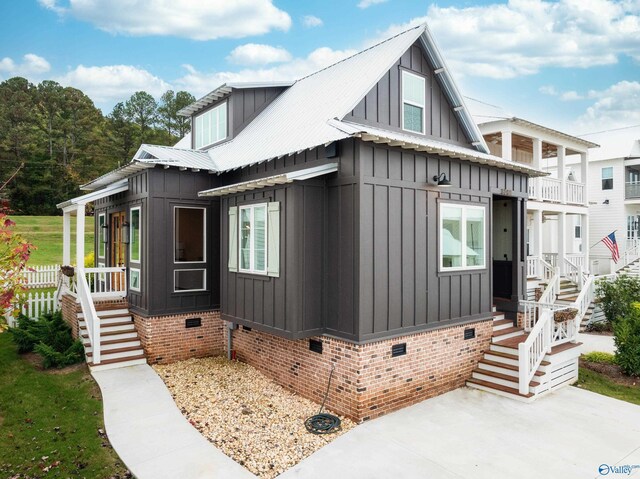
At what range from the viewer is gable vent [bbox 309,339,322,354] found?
7.55 m

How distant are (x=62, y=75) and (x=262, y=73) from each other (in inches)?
1072

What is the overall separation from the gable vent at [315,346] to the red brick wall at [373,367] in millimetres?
78

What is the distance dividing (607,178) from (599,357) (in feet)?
61.6

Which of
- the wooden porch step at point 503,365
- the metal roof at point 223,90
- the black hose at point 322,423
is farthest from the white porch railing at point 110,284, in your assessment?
the wooden porch step at point 503,365

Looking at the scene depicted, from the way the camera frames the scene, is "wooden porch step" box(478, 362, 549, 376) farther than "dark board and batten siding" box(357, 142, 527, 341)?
Yes

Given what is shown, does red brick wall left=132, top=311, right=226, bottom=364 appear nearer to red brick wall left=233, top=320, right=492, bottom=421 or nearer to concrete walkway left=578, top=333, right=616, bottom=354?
red brick wall left=233, top=320, right=492, bottom=421

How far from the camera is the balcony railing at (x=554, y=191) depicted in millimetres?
14703

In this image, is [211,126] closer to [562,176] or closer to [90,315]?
[90,315]

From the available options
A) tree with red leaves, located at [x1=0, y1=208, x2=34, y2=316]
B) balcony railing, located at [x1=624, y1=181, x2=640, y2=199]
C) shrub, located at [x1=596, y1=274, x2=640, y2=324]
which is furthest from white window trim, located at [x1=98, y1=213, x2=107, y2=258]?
balcony railing, located at [x1=624, y1=181, x2=640, y2=199]

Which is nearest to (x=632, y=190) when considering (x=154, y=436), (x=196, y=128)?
(x=196, y=128)

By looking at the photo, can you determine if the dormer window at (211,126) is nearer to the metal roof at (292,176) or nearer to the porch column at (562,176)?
the metal roof at (292,176)

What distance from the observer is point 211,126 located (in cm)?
1304

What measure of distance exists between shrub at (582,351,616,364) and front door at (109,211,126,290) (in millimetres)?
12248

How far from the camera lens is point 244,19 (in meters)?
22.8
